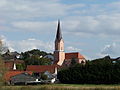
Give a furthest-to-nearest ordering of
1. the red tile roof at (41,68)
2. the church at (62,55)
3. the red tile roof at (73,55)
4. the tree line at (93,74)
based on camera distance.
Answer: the red tile roof at (73,55), the church at (62,55), the red tile roof at (41,68), the tree line at (93,74)

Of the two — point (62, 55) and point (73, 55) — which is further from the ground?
point (73, 55)

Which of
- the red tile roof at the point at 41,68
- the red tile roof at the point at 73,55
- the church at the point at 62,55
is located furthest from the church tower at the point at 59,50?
the red tile roof at the point at 41,68

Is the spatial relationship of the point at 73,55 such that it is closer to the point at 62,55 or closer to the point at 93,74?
the point at 62,55

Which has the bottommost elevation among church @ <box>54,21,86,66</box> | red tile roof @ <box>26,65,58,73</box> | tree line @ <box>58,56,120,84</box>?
tree line @ <box>58,56,120,84</box>

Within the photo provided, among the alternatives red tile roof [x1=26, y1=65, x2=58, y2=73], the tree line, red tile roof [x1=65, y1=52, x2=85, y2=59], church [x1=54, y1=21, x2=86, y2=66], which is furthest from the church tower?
the tree line

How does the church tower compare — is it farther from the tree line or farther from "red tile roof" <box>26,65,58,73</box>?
the tree line

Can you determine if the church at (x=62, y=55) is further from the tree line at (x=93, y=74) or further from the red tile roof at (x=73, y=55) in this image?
the tree line at (x=93, y=74)

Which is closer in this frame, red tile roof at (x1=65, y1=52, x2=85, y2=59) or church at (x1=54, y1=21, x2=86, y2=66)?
church at (x1=54, y1=21, x2=86, y2=66)

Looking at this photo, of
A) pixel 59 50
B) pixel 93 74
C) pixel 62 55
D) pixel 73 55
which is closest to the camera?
pixel 93 74

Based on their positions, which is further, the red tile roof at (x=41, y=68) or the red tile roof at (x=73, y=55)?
the red tile roof at (x=73, y=55)

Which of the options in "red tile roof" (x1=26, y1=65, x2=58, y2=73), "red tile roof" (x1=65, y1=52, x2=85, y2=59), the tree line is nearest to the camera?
the tree line

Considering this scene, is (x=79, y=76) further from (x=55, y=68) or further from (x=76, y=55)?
(x=76, y=55)

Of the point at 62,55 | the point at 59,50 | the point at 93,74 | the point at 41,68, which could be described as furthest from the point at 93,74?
the point at 62,55

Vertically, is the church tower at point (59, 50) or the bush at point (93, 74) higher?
the church tower at point (59, 50)
